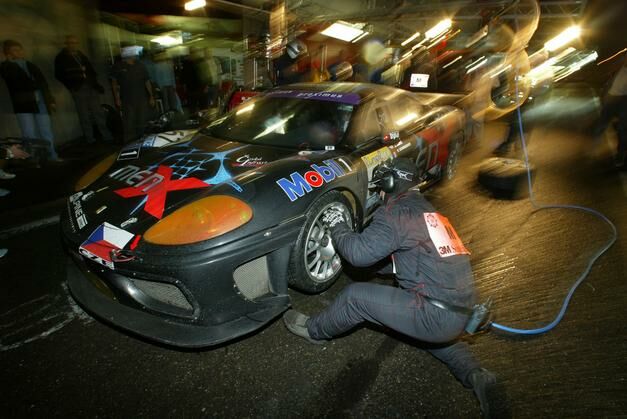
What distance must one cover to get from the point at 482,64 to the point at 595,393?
5.72 metres

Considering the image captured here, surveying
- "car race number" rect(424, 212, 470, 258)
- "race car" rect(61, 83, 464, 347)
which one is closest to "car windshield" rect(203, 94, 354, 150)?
"race car" rect(61, 83, 464, 347)

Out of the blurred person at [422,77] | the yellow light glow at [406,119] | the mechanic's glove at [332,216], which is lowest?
the mechanic's glove at [332,216]

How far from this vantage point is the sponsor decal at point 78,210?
6.97 ft

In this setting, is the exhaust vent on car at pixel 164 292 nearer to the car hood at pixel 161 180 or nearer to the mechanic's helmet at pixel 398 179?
the car hood at pixel 161 180

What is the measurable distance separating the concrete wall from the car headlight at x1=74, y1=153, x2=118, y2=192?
440cm

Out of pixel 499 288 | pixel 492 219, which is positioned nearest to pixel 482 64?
pixel 492 219

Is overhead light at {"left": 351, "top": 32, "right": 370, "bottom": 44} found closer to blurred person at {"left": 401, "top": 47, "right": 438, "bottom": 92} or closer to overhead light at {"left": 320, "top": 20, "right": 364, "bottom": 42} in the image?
overhead light at {"left": 320, "top": 20, "right": 364, "bottom": 42}

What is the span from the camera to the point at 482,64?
621 cm

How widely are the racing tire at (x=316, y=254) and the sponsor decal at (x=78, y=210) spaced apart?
1.27m

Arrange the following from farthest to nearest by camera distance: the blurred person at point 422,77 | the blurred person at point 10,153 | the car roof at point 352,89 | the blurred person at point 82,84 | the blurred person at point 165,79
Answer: the blurred person at point 165,79, the blurred person at point 422,77, the blurred person at point 82,84, the blurred person at point 10,153, the car roof at point 352,89

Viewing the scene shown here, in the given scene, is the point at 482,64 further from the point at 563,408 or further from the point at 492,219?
the point at 563,408

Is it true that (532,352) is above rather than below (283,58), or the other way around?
below

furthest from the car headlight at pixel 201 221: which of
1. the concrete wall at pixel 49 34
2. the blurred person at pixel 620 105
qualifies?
the blurred person at pixel 620 105

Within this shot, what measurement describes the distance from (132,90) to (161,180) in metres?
4.93
